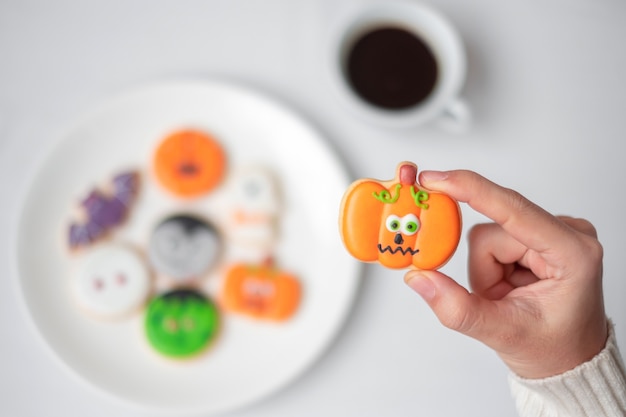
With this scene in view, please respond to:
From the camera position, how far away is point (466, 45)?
2.56 feet

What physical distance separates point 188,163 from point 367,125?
0.22m

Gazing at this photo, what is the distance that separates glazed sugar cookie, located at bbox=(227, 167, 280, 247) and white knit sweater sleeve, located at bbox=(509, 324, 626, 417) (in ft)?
1.06

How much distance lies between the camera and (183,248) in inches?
27.5

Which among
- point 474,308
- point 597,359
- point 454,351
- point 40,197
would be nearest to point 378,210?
point 474,308

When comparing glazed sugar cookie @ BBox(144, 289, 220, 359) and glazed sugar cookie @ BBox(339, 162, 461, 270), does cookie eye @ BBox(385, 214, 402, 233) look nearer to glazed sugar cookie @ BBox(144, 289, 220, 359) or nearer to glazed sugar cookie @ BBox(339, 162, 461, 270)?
glazed sugar cookie @ BBox(339, 162, 461, 270)

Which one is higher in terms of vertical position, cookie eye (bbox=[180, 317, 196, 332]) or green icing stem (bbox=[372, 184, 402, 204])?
cookie eye (bbox=[180, 317, 196, 332])

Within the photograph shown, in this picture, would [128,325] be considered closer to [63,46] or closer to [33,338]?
[33,338]

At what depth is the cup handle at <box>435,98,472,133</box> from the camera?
2.26ft

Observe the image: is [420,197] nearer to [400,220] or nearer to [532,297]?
[400,220]

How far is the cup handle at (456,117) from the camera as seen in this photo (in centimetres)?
69

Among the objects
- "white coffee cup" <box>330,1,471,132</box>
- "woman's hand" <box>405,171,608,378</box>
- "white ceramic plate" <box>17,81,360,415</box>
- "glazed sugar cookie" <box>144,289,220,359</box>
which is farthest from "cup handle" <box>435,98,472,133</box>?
"glazed sugar cookie" <box>144,289,220,359</box>

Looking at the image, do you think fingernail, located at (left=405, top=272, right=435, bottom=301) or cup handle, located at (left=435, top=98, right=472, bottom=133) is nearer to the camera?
fingernail, located at (left=405, top=272, right=435, bottom=301)

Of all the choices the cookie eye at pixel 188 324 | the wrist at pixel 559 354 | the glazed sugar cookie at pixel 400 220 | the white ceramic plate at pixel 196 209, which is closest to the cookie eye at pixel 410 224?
the glazed sugar cookie at pixel 400 220

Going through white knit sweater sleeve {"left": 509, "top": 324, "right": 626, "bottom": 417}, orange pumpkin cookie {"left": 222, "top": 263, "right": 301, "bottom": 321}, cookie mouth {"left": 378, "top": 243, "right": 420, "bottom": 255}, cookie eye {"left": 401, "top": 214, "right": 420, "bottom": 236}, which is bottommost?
white knit sweater sleeve {"left": 509, "top": 324, "right": 626, "bottom": 417}
